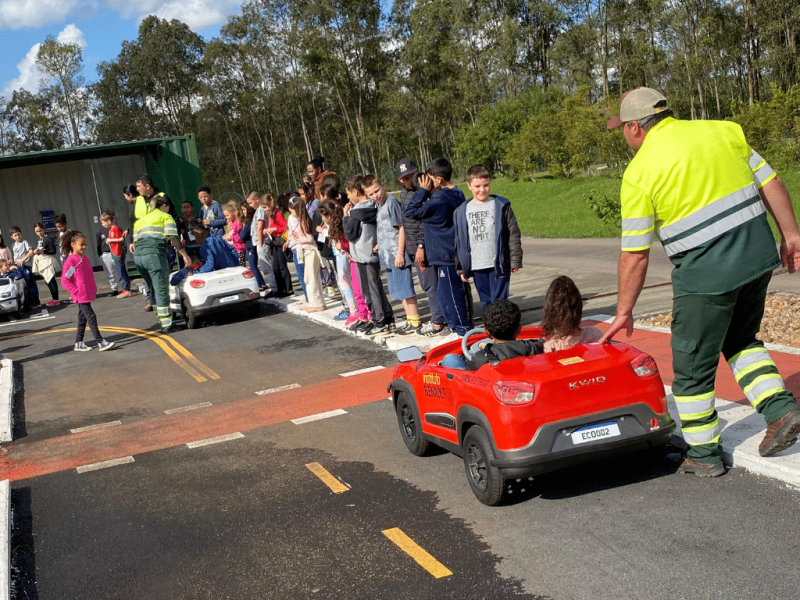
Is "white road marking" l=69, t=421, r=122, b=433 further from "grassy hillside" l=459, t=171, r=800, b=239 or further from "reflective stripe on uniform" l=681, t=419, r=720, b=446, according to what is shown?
"grassy hillside" l=459, t=171, r=800, b=239

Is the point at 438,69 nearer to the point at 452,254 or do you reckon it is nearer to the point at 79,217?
the point at 79,217

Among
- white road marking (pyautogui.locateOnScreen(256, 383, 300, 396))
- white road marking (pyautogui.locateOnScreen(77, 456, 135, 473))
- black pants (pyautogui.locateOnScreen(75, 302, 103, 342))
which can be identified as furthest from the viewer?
black pants (pyautogui.locateOnScreen(75, 302, 103, 342))

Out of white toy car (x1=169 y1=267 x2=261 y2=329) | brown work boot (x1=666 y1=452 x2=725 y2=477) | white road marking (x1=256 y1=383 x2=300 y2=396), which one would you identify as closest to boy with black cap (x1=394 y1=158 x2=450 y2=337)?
white road marking (x1=256 y1=383 x2=300 y2=396)

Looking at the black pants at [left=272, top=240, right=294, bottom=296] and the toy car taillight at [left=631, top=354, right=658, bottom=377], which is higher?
the black pants at [left=272, top=240, right=294, bottom=296]

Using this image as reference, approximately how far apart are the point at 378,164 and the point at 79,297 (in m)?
58.3

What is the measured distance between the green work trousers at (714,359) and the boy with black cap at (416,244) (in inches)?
209

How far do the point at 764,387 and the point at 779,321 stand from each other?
4.68 m

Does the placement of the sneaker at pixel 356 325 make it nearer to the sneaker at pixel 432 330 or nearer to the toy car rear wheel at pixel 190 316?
the sneaker at pixel 432 330

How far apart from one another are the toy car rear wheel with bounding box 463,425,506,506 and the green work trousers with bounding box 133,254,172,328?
9828 millimetres

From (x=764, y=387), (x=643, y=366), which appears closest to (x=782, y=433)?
(x=764, y=387)

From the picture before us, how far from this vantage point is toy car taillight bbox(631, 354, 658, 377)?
513 centimetres

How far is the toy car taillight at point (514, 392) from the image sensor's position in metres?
4.93

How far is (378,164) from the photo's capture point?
230ft

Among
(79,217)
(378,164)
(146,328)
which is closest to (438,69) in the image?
(378,164)
